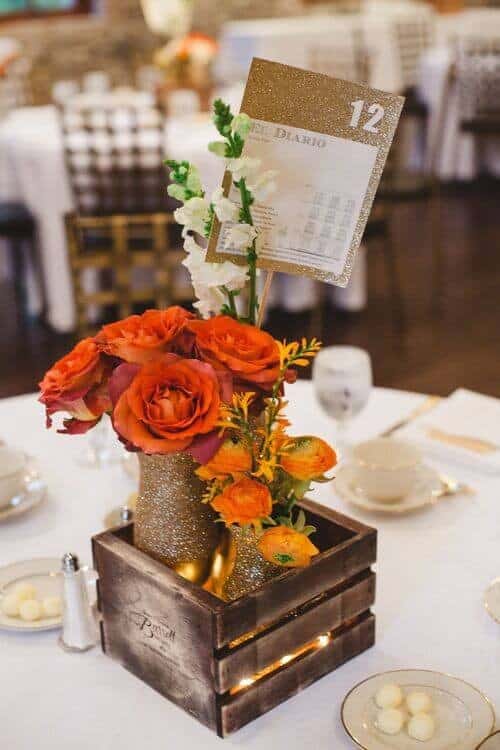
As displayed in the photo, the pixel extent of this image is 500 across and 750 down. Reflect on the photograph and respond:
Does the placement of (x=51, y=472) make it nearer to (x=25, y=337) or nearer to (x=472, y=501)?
(x=472, y=501)

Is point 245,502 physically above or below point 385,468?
above

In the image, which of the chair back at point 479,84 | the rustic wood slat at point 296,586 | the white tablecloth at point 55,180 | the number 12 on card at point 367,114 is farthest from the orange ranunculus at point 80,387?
the chair back at point 479,84

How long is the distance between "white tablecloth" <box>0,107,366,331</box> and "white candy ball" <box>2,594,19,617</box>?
259 centimetres

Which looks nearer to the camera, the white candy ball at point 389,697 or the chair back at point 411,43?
the white candy ball at point 389,697

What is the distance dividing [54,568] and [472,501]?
1.84 feet

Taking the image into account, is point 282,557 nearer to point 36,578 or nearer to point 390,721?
point 390,721

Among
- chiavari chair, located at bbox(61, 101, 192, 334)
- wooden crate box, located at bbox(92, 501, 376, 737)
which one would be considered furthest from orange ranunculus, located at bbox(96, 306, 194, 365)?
chiavari chair, located at bbox(61, 101, 192, 334)

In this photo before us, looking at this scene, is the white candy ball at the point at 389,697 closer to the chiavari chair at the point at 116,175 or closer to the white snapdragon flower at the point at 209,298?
the white snapdragon flower at the point at 209,298

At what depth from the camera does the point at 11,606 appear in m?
1.11

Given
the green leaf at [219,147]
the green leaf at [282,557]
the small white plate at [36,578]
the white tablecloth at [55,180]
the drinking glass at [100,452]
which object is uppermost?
the green leaf at [219,147]

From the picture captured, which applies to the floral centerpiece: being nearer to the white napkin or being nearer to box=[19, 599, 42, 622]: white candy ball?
box=[19, 599, 42, 622]: white candy ball

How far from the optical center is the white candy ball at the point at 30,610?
1.10 m

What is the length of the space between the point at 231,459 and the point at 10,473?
0.57 m

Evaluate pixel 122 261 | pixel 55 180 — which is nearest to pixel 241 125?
pixel 122 261
